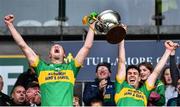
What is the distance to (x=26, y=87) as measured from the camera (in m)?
9.88

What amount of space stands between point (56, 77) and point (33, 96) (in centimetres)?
116

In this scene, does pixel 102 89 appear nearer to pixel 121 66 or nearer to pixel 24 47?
pixel 121 66

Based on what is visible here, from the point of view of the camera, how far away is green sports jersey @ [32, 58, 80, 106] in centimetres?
814

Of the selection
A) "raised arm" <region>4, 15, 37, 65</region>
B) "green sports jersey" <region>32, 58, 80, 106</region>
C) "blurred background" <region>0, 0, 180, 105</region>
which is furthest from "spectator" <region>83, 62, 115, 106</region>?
"blurred background" <region>0, 0, 180, 105</region>

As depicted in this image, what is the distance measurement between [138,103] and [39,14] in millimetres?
4452

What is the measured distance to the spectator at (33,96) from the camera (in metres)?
9.27

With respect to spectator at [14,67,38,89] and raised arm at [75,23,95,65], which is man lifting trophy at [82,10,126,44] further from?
spectator at [14,67,38,89]

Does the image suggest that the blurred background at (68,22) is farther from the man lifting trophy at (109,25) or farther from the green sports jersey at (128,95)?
the green sports jersey at (128,95)

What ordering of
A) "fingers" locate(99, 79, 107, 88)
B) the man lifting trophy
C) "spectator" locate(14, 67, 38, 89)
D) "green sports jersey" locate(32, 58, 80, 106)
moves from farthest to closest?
"spectator" locate(14, 67, 38, 89) → "fingers" locate(99, 79, 107, 88) → the man lifting trophy → "green sports jersey" locate(32, 58, 80, 106)

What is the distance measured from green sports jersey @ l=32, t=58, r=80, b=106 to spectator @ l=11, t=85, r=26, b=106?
3.79 feet

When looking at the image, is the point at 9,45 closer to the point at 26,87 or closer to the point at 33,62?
the point at 26,87

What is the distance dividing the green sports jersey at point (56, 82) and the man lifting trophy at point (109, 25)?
0.59 m

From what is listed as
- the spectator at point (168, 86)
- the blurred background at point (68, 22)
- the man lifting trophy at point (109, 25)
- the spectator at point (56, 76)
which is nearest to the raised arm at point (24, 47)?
the spectator at point (56, 76)

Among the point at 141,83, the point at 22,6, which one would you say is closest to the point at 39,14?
the point at 22,6
